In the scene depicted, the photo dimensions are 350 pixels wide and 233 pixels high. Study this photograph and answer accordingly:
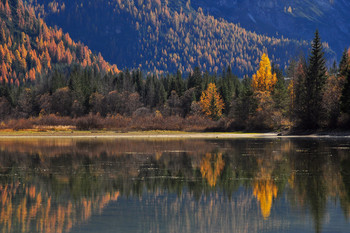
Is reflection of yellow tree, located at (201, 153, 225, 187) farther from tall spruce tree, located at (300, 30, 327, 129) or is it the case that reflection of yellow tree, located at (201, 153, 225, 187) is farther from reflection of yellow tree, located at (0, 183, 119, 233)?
tall spruce tree, located at (300, 30, 327, 129)

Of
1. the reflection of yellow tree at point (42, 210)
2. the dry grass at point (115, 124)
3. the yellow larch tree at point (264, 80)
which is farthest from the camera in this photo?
the yellow larch tree at point (264, 80)

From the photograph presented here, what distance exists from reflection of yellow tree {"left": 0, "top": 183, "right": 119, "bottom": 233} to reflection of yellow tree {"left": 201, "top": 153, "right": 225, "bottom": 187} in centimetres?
722

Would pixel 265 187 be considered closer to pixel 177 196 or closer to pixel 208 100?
pixel 177 196

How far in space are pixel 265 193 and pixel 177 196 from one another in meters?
4.27

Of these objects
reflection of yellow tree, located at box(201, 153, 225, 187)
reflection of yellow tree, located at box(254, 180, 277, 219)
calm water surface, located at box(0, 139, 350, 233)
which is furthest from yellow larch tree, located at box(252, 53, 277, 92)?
reflection of yellow tree, located at box(254, 180, 277, 219)

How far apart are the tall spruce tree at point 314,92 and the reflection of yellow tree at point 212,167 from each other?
52.0 metres

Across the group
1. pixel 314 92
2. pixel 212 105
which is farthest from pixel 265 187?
pixel 212 105

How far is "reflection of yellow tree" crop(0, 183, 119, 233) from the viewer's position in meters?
18.9

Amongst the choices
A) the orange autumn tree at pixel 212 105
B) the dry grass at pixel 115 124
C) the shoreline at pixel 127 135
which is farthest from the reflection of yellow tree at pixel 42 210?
the orange autumn tree at pixel 212 105

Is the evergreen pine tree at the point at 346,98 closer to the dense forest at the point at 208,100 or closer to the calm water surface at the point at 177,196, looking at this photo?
the dense forest at the point at 208,100

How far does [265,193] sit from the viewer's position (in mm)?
25578

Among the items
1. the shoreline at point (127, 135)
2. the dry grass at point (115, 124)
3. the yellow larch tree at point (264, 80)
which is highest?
the yellow larch tree at point (264, 80)

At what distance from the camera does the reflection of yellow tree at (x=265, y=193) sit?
855 inches

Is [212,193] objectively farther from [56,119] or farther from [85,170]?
[56,119]
